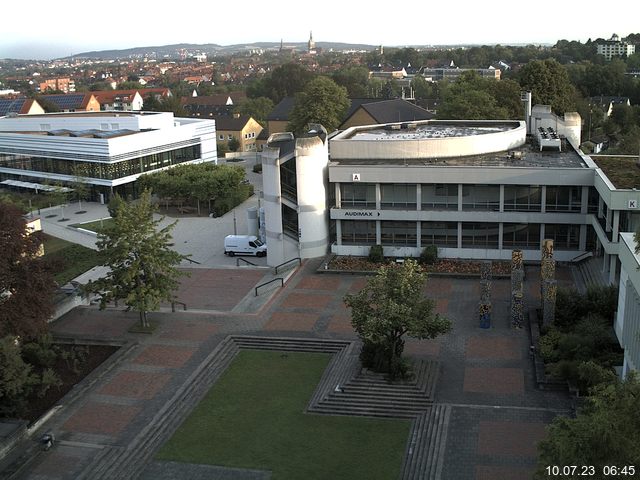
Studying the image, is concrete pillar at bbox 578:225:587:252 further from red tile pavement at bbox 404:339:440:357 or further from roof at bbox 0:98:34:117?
roof at bbox 0:98:34:117

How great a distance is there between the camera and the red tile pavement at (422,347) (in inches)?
1076

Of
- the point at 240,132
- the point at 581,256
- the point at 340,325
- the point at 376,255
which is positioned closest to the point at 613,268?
the point at 581,256

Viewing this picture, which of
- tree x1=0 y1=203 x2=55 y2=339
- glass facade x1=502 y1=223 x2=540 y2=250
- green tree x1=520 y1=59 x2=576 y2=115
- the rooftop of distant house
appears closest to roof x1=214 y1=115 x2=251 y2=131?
green tree x1=520 y1=59 x2=576 y2=115

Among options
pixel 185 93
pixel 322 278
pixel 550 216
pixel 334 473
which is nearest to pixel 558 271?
pixel 550 216

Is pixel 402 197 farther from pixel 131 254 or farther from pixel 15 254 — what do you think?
pixel 15 254

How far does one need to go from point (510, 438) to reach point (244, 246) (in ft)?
77.7

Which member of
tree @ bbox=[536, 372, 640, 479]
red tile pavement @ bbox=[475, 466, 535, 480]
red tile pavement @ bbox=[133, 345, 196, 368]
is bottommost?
red tile pavement @ bbox=[475, 466, 535, 480]

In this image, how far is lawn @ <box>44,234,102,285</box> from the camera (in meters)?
40.6

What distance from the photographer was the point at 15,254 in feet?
85.1

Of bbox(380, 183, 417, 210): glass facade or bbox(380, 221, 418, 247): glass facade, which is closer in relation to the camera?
bbox(380, 183, 417, 210): glass facade

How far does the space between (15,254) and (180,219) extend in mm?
27581

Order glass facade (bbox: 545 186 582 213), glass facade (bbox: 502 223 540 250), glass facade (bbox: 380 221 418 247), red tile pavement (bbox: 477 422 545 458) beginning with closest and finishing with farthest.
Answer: red tile pavement (bbox: 477 422 545 458) → glass facade (bbox: 545 186 582 213) → glass facade (bbox: 502 223 540 250) → glass facade (bbox: 380 221 418 247)

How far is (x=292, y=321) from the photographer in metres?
31.0

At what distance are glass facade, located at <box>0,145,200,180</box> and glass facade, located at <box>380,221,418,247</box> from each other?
29916 mm
